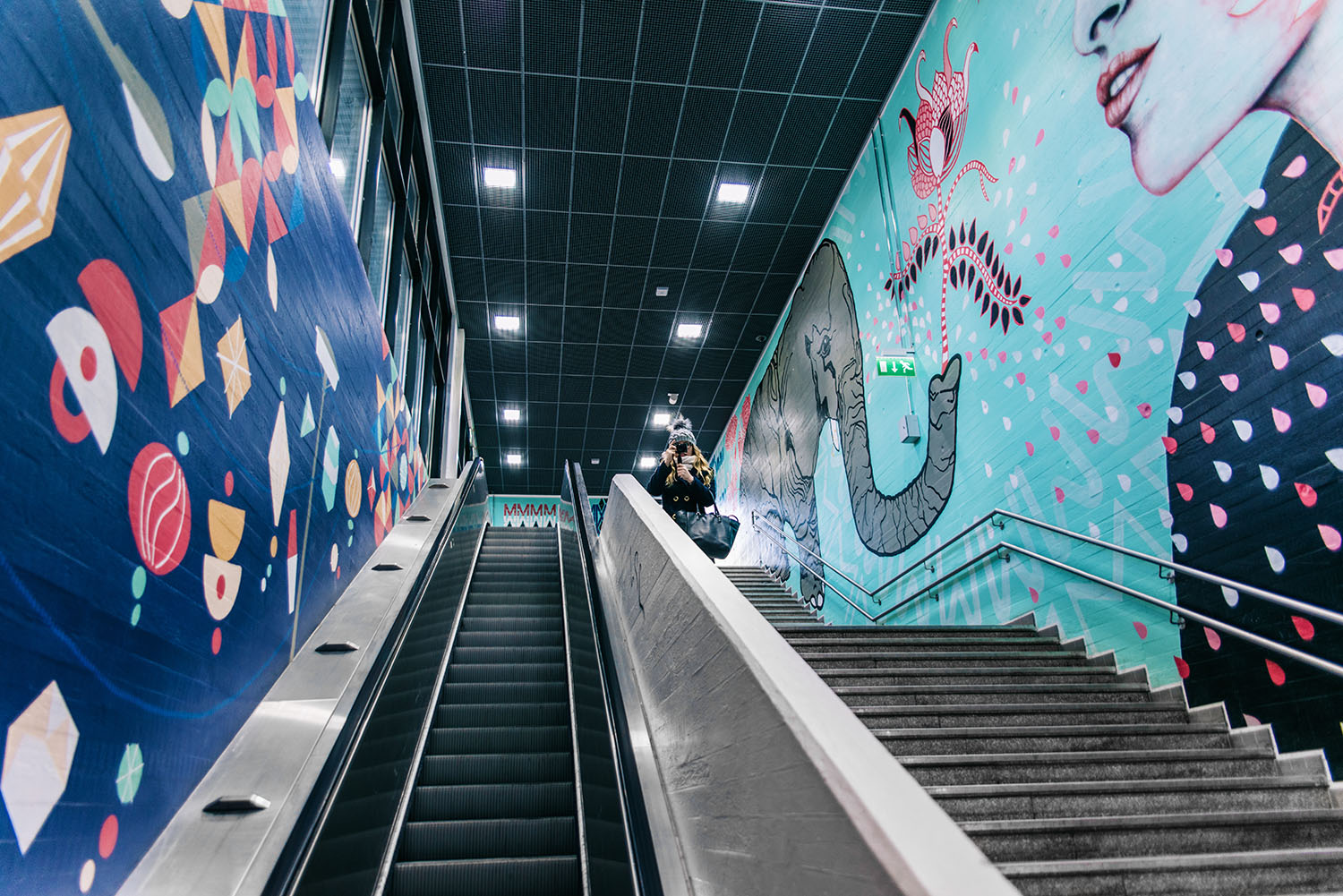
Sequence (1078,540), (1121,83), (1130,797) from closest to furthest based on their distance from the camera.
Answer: (1130,797) < (1121,83) < (1078,540)

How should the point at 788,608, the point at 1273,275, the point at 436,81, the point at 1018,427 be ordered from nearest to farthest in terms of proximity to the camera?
the point at 1273,275 → the point at 1018,427 → the point at 436,81 → the point at 788,608

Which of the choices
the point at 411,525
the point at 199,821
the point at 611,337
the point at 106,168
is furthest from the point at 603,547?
the point at 611,337

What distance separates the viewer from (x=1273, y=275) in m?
3.59

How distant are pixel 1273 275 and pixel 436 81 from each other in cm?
714

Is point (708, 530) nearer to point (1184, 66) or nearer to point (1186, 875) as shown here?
point (1184, 66)

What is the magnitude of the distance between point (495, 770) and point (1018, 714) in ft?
8.29

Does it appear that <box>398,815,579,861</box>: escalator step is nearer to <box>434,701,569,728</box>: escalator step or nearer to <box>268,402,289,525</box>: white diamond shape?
<box>434,701,569,728</box>: escalator step

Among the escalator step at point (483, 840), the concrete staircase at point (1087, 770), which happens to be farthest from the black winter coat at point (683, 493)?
the escalator step at point (483, 840)

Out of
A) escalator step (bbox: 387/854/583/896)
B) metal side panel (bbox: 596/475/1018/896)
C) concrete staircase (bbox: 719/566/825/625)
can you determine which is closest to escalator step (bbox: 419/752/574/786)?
metal side panel (bbox: 596/475/1018/896)

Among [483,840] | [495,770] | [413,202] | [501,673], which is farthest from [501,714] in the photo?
[413,202]

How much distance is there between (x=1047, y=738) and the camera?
352 cm

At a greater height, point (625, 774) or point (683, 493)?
point (683, 493)

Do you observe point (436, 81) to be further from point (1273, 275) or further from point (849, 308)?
point (1273, 275)

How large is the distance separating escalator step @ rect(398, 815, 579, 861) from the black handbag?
161 inches
